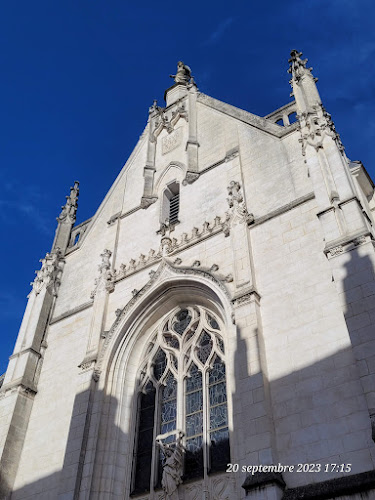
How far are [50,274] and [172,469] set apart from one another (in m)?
7.87

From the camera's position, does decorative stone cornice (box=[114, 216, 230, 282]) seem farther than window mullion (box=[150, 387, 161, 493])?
Yes

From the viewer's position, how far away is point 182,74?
2183cm

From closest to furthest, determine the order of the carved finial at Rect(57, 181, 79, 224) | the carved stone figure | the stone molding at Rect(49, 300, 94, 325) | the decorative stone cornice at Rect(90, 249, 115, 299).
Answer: the carved stone figure, the decorative stone cornice at Rect(90, 249, 115, 299), the stone molding at Rect(49, 300, 94, 325), the carved finial at Rect(57, 181, 79, 224)

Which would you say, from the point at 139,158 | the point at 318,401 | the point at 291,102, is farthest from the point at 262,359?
the point at 139,158

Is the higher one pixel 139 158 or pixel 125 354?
pixel 139 158

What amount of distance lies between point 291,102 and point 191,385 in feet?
27.6

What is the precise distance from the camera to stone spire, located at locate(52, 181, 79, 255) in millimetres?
17141

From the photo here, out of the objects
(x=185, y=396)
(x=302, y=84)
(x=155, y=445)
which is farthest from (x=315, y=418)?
(x=302, y=84)

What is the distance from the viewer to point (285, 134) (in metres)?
13.7

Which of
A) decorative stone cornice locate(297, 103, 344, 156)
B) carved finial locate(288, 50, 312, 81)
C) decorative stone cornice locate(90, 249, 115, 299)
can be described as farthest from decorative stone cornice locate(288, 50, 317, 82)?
decorative stone cornice locate(90, 249, 115, 299)

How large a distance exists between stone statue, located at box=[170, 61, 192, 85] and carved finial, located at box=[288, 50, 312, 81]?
7482mm

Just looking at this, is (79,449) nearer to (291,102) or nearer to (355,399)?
(355,399)

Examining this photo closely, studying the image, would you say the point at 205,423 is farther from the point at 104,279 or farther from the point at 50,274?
the point at 50,274

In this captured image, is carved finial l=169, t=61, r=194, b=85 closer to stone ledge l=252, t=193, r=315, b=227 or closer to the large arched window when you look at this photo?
stone ledge l=252, t=193, r=315, b=227
